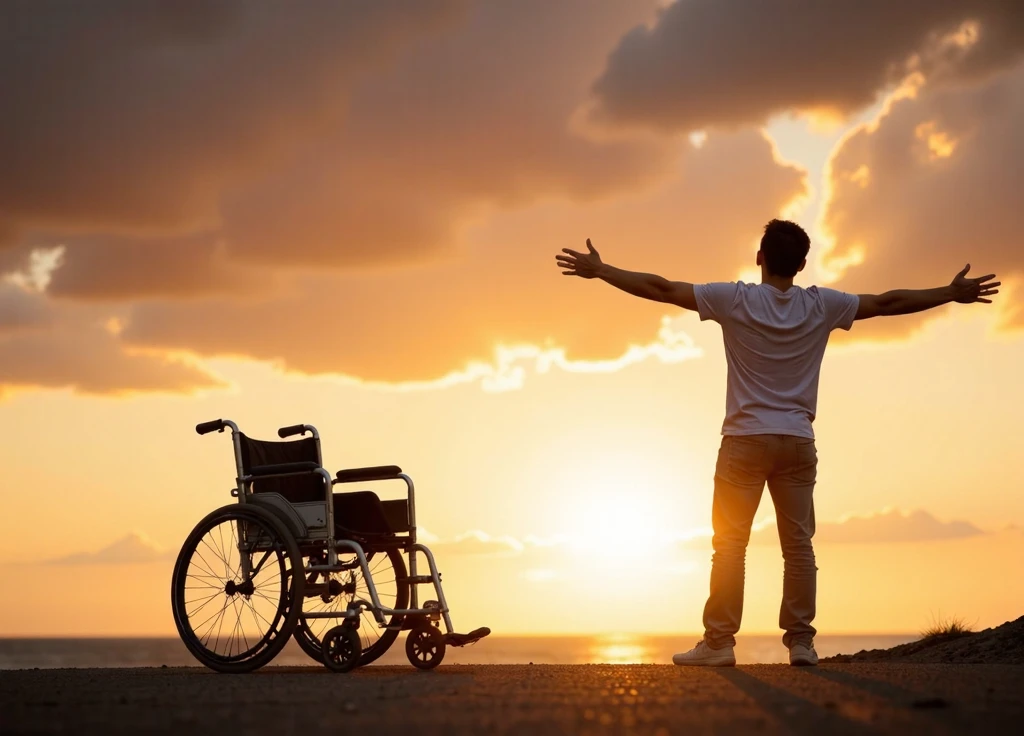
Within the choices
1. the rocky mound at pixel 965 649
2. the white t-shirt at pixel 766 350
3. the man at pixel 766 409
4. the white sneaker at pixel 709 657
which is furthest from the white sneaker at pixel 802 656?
the rocky mound at pixel 965 649

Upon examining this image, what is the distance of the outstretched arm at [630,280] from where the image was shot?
6.16 m

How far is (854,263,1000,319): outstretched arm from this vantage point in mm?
6414

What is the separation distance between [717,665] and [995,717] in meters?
2.64

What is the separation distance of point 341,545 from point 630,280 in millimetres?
2213

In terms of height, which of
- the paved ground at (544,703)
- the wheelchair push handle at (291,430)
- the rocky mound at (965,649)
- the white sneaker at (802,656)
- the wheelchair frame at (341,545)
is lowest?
the rocky mound at (965,649)

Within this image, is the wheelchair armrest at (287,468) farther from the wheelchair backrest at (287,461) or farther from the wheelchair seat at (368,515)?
the wheelchair seat at (368,515)

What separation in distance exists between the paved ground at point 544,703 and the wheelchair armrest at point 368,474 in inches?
64.3

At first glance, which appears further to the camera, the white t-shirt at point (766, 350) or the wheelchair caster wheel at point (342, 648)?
the wheelchair caster wheel at point (342, 648)

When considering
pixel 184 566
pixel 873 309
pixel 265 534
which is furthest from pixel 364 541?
pixel 873 309

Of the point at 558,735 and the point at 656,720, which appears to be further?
the point at 656,720

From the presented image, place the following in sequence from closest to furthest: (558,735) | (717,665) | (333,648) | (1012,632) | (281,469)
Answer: (558,735)
(717,665)
(333,648)
(281,469)
(1012,632)

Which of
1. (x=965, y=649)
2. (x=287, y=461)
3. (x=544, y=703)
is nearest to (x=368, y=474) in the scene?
(x=287, y=461)

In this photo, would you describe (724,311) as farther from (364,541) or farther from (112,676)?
(112,676)

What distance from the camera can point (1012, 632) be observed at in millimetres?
8484
